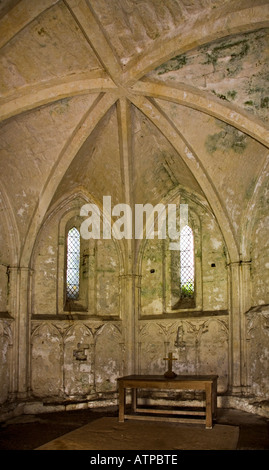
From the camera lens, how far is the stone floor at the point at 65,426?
8.96 metres

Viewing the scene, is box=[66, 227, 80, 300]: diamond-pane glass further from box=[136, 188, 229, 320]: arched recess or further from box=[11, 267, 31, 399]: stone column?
box=[136, 188, 229, 320]: arched recess

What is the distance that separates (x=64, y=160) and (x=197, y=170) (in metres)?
3.34

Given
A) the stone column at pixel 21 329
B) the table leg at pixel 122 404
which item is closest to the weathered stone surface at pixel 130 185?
the stone column at pixel 21 329

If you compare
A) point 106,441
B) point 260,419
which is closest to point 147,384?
point 106,441

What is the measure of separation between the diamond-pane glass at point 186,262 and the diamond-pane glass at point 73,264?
2.95m

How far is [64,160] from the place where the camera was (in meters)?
12.6

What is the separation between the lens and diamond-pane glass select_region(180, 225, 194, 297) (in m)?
14.0

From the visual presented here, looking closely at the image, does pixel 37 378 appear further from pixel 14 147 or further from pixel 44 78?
pixel 44 78

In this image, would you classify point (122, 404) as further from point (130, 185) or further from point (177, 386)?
point (130, 185)

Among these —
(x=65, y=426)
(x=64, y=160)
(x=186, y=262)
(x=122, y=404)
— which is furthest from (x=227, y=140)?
(x=65, y=426)

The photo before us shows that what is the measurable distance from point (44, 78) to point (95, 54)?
1171 millimetres

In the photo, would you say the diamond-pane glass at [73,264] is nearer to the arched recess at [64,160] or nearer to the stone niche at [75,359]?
the stone niche at [75,359]

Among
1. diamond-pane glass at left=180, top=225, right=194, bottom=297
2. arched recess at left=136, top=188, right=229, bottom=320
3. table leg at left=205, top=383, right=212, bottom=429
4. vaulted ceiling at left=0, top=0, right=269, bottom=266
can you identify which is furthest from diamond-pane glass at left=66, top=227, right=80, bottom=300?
table leg at left=205, top=383, right=212, bottom=429

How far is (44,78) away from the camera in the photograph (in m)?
10.5
